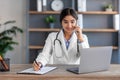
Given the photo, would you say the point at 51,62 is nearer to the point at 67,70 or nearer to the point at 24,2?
the point at 67,70

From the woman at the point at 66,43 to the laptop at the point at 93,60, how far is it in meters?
0.43

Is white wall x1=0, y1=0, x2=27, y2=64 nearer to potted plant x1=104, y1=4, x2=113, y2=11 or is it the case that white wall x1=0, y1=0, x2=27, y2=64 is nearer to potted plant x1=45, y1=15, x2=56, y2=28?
potted plant x1=45, y1=15, x2=56, y2=28

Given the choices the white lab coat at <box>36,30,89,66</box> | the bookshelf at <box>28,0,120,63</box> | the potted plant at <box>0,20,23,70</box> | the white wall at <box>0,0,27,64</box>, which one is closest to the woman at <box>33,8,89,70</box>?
the white lab coat at <box>36,30,89,66</box>

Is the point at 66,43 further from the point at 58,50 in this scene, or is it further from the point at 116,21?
the point at 116,21

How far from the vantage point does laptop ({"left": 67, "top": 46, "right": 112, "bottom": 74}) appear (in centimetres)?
196

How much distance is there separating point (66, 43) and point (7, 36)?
2495mm

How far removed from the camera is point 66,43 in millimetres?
2664

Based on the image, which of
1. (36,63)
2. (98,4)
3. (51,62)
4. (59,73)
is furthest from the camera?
(98,4)

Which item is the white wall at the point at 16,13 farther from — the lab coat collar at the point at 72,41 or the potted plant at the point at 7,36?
the lab coat collar at the point at 72,41

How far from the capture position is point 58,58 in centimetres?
264

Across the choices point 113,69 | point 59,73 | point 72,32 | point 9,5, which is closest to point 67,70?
point 59,73

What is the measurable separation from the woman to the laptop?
1.41 ft

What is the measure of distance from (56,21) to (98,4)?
0.89 m

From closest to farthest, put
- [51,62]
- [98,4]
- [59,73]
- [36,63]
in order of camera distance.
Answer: [59,73]
[36,63]
[51,62]
[98,4]
